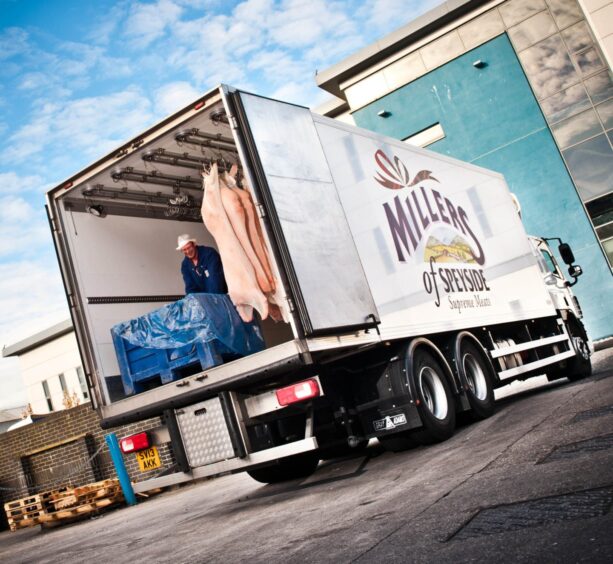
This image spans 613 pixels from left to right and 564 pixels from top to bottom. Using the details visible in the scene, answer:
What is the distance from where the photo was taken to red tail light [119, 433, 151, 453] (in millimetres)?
7539

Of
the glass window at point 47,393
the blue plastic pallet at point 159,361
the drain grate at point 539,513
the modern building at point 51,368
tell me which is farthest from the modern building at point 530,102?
the drain grate at point 539,513

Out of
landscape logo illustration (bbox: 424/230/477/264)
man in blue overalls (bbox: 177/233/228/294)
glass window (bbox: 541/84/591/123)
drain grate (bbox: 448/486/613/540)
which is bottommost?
drain grate (bbox: 448/486/613/540)

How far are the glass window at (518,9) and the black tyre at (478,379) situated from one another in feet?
58.5

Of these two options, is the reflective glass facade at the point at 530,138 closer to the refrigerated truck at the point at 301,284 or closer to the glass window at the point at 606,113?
the glass window at the point at 606,113

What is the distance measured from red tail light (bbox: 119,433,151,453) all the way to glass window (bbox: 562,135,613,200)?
760 inches

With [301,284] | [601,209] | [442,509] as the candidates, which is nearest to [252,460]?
[301,284]

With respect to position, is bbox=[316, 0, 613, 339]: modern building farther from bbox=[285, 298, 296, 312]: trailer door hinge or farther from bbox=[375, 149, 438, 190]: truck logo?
bbox=[285, 298, 296, 312]: trailer door hinge

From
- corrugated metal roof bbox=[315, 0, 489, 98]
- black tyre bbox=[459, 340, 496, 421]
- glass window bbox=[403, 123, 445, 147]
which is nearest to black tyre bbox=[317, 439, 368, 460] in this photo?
black tyre bbox=[459, 340, 496, 421]

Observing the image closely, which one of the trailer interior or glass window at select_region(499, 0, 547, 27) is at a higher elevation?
glass window at select_region(499, 0, 547, 27)

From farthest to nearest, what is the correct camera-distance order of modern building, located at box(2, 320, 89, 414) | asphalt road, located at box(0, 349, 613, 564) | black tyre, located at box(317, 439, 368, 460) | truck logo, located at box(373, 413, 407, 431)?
modern building, located at box(2, 320, 89, 414), black tyre, located at box(317, 439, 368, 460), truck logo, located at box(373, 413, 407, 431), asphalt road, located at box(0, 349, 613, 564)

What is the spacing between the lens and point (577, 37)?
22797 millimetres

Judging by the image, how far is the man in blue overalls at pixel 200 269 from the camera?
8.28 meters

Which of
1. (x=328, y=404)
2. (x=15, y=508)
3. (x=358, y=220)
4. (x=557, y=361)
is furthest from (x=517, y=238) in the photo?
(x=15, y=508)

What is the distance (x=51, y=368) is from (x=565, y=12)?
85.2 feet
